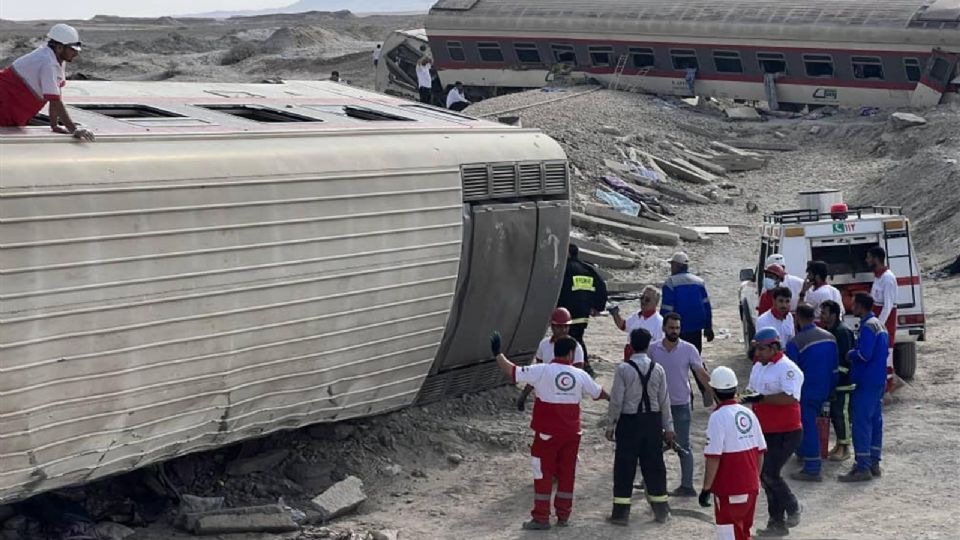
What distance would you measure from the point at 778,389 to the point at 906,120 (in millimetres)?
22000

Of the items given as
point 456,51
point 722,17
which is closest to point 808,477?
point 722,17

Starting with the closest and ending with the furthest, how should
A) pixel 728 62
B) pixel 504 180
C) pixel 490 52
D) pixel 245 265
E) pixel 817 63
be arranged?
1. pixel 245 265
2. pixel 504 180
3. pixel 817 63
4. pixel 728 62
5. pixel 490 52

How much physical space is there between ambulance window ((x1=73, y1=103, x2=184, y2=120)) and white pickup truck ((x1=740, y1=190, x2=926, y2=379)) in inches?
252

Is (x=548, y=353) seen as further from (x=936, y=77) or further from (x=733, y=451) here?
(x=936, y=77)

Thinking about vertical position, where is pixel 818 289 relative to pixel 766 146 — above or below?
above

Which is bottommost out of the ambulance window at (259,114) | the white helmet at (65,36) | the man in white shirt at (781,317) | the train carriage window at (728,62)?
the man in white shirt at (781,317)

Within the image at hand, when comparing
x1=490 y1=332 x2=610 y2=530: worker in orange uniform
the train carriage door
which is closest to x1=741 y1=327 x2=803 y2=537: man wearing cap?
x1=490 y1=332 x2=610 y2=530: worker in orange uniform

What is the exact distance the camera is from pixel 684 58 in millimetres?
37094

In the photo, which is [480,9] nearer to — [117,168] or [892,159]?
[892,159]

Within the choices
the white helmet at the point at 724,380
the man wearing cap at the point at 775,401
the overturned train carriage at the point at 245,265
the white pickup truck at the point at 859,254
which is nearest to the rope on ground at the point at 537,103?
the white pickup truck at the point at 859,254

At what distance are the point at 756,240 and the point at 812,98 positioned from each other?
11.7m

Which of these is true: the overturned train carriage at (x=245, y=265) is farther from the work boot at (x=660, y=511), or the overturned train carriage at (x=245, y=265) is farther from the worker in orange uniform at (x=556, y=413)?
the work boot at (x=660, y=511)

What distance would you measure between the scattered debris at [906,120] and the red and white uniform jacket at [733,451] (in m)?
23.0

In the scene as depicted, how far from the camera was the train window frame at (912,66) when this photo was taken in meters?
33.9
